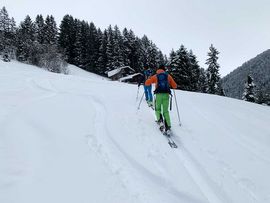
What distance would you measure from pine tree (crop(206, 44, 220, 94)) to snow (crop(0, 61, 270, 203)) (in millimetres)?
43919

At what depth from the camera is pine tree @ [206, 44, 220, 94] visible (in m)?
51.8

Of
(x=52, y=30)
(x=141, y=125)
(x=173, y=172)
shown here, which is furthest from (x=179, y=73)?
(x=52, y=30)

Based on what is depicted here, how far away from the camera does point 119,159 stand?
5680mm

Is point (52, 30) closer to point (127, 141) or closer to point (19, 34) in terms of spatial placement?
point (19, 34)

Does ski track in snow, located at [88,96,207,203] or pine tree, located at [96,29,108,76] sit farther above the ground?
pine tree, located at [96,29,108,76]

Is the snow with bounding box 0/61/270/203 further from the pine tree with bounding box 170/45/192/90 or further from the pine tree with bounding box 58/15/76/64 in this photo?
the pine tree with bounding box 58/15/76/64

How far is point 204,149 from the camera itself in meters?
6.96

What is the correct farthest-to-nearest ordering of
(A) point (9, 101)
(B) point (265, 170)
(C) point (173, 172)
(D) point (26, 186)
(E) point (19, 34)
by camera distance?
1. (E) point (19, 34)
2. (A) point (9, 101)
3. (B) point (265, 170)
4. (C) point (173, 172)
5. (D) point (26, 186)

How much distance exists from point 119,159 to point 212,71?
50961 mm

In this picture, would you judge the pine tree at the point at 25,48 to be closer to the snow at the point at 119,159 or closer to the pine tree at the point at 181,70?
the pine tree at the point at 181,70

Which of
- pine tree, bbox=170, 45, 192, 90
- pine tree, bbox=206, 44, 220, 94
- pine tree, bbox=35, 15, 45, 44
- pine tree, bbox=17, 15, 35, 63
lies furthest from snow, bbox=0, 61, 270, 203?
pine tree, bbox=35, 15, 45, 44

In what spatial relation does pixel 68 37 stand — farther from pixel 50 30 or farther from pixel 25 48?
pixel 25 48

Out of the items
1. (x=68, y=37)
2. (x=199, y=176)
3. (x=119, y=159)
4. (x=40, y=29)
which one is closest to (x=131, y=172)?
(x=119, y=159)

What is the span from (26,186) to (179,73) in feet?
135
